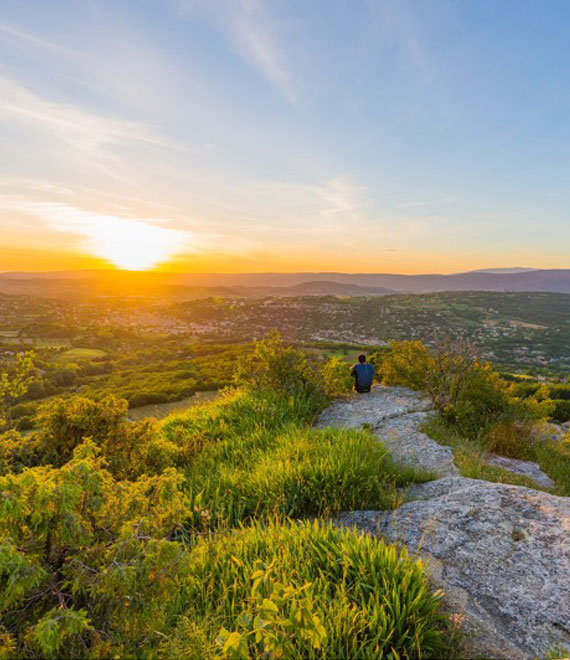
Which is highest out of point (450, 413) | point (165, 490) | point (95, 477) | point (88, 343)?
point (95, 477)

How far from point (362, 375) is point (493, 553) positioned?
326 inches

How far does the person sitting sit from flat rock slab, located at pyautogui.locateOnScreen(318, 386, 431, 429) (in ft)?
0.88

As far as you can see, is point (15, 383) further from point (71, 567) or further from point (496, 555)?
point (496, 555)

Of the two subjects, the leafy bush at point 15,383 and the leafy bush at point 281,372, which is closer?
the leafy bush at point 15,383

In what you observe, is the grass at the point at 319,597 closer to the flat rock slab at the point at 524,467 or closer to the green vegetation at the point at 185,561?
the green vegetation at the point at 185,561

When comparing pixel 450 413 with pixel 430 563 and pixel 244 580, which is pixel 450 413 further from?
pixel 244 580

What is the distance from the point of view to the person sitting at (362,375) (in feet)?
39.1

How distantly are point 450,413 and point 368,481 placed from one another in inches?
240

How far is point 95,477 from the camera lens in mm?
2395

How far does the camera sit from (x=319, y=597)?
278 cm

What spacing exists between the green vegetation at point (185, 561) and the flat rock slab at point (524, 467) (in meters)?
3.34

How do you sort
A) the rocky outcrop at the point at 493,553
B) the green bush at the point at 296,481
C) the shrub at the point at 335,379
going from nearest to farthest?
1. the rocky outcrop at the point at 493,553
2. the green bush at the point at 296,481
3. the shrub at the point at 335,379

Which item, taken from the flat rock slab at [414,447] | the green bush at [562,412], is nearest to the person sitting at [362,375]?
the flat rock slab at [414,447]

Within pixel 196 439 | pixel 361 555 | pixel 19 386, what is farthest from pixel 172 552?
pixel 196 439
